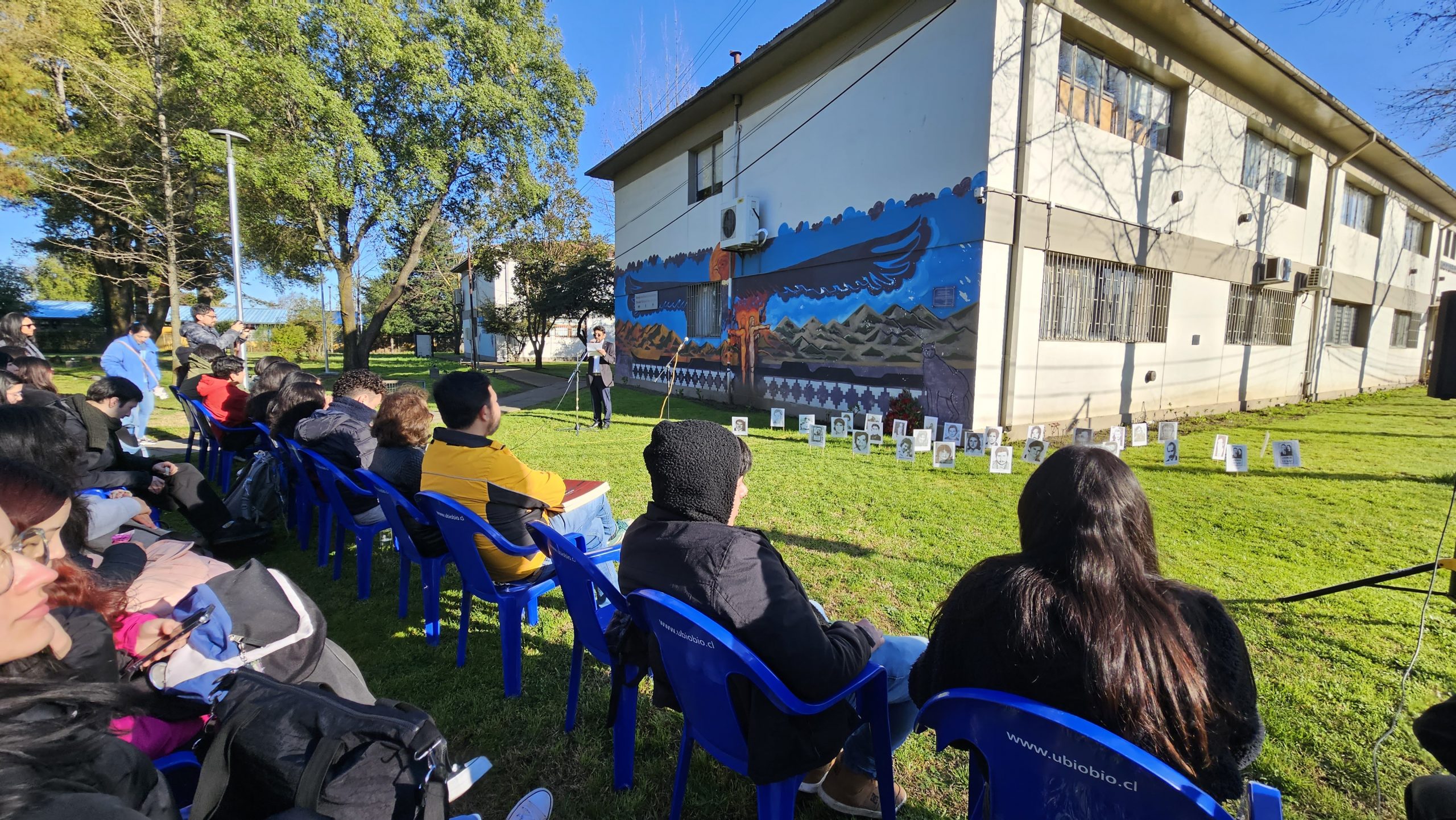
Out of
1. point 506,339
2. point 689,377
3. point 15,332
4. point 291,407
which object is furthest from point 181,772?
point 506,339

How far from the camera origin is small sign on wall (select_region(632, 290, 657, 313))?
1518 cm

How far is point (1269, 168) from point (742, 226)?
1074 centimetres

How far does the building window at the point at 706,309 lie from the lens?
13039 mm

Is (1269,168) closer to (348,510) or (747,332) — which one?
(747,332)

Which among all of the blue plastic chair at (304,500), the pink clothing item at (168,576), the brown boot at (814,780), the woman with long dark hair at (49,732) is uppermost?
the woman with long dark hair at (49,732)

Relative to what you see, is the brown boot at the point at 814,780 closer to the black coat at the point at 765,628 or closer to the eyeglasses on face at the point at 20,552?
the black coat at the point at 765,628

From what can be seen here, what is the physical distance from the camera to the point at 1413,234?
17.2m

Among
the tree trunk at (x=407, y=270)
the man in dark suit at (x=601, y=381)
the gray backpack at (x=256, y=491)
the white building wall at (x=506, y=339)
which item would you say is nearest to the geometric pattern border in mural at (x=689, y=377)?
the man in dark suit at (x=601, y=381)

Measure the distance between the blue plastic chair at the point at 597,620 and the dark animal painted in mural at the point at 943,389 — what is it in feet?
23.1

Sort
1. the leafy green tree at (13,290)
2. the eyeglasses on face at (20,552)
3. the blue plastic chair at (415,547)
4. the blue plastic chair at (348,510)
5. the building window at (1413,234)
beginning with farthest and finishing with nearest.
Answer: the leafy green tree at (13,290)
the building window at (1413,234)
the blue plastic chair at (348,510)
the blue plastic chair at (415,547)
the eyeglasses on face at (20,552)

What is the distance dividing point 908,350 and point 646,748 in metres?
7.64

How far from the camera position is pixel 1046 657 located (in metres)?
1.19

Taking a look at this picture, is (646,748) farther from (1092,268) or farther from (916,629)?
(1092,268)

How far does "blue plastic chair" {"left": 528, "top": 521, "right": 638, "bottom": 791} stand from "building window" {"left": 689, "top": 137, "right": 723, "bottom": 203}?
1188 centimetres
